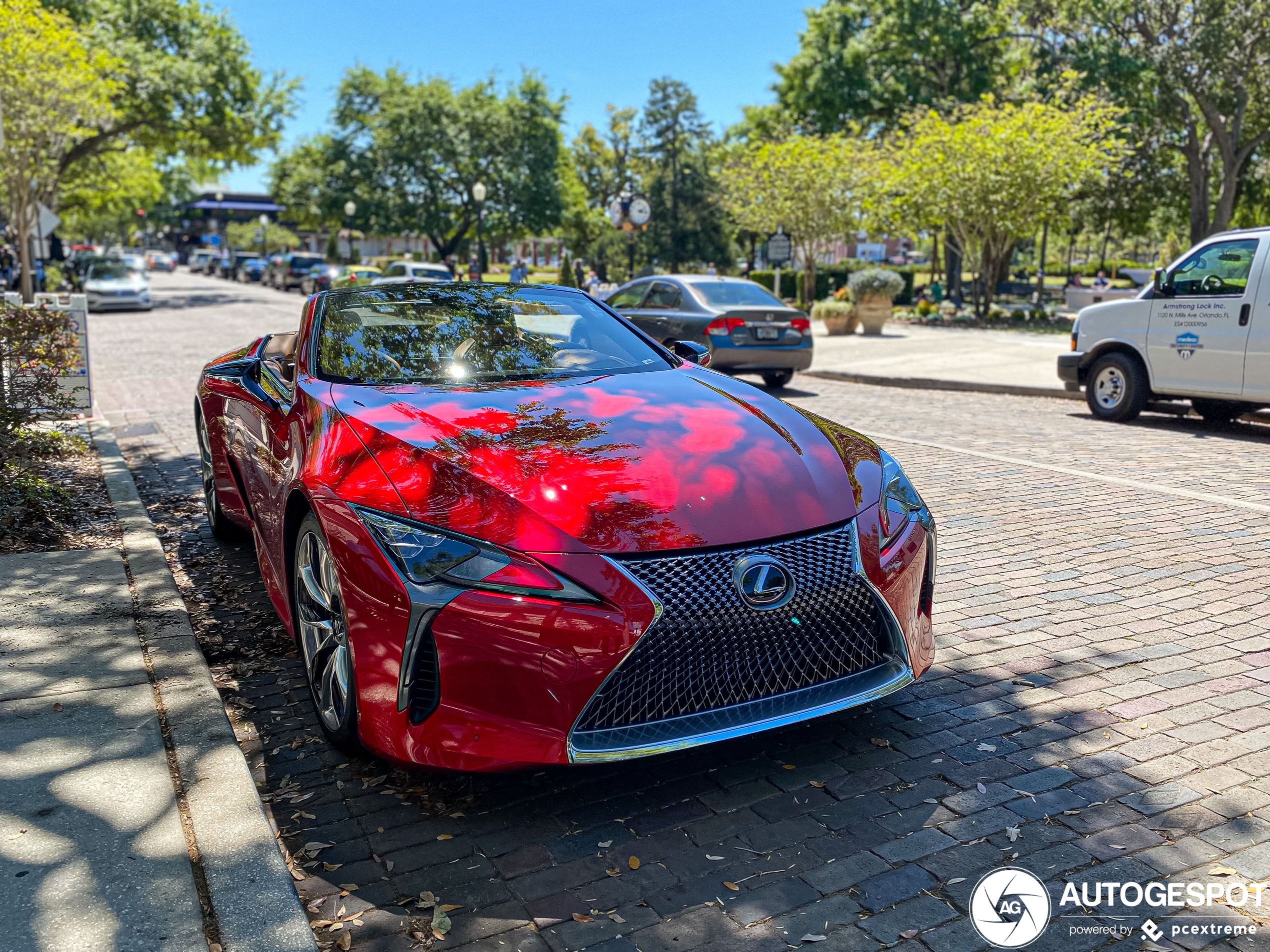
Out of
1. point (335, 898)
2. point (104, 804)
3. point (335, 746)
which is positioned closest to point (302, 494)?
point (335, 746)

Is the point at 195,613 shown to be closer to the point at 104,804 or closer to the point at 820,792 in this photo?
the point at 104,804

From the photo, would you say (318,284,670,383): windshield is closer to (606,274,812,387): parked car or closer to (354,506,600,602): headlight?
(354,506,600,602): headlight

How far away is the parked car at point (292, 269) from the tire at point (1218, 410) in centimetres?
4619

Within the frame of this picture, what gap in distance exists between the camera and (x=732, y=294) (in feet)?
49.9

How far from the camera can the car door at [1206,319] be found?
10.3m

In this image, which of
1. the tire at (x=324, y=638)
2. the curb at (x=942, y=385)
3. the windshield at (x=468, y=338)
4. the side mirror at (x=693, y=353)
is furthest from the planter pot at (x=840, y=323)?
the tire at (x=324, y=638)

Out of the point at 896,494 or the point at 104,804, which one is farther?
the point at 896,494

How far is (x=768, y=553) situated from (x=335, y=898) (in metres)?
1.55

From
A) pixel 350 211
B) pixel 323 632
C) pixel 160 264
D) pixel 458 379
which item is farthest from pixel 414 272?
pixel 160 264

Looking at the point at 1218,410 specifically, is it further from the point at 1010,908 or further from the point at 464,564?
the point at 464,564

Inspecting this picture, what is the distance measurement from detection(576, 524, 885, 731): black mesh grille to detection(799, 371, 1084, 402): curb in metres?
11.7

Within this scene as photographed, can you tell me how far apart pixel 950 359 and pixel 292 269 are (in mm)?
40711

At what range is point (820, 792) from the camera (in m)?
3.48

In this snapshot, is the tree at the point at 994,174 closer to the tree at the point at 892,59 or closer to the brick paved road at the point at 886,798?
the tree at the point at 892,59
